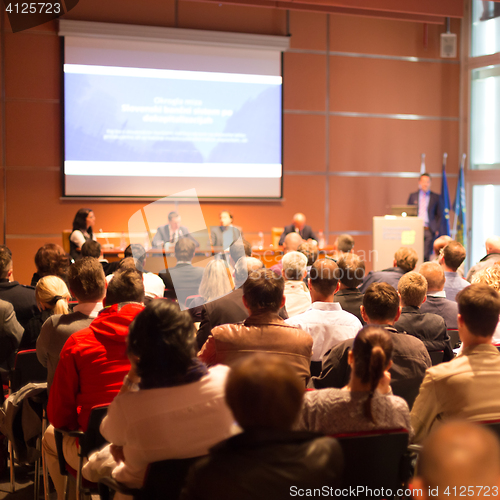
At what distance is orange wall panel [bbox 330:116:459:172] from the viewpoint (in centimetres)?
894

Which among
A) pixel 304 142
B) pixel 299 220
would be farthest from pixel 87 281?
pixel 304 142

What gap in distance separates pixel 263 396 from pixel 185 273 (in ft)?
6.18

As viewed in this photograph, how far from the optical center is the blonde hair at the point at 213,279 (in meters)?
2.88

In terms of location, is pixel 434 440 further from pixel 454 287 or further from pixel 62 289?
pixel 454 287

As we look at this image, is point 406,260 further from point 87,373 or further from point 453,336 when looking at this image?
point 87,373

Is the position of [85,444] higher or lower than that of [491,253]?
lower

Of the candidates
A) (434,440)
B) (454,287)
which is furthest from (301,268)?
(434,440)

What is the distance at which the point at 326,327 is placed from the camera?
2.66m

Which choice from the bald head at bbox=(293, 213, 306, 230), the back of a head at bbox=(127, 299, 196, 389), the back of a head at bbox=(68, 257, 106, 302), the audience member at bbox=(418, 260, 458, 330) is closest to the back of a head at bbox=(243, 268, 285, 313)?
the back of a head at bbox=(68, 257, 106, 302)

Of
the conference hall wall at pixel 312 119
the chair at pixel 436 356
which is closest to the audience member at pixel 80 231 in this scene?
the conference hall wall at pixel 312 119

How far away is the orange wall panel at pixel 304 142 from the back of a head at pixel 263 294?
21.3 ft

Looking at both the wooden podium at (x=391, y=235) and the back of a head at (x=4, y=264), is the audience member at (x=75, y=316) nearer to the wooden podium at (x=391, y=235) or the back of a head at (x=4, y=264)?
the back of a head at (x=4, y=264)

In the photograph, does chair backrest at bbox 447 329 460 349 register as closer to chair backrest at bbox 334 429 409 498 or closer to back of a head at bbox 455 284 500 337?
back of a head at bbox 455 284 500 337

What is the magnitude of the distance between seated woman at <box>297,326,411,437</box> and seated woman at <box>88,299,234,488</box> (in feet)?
0.95
